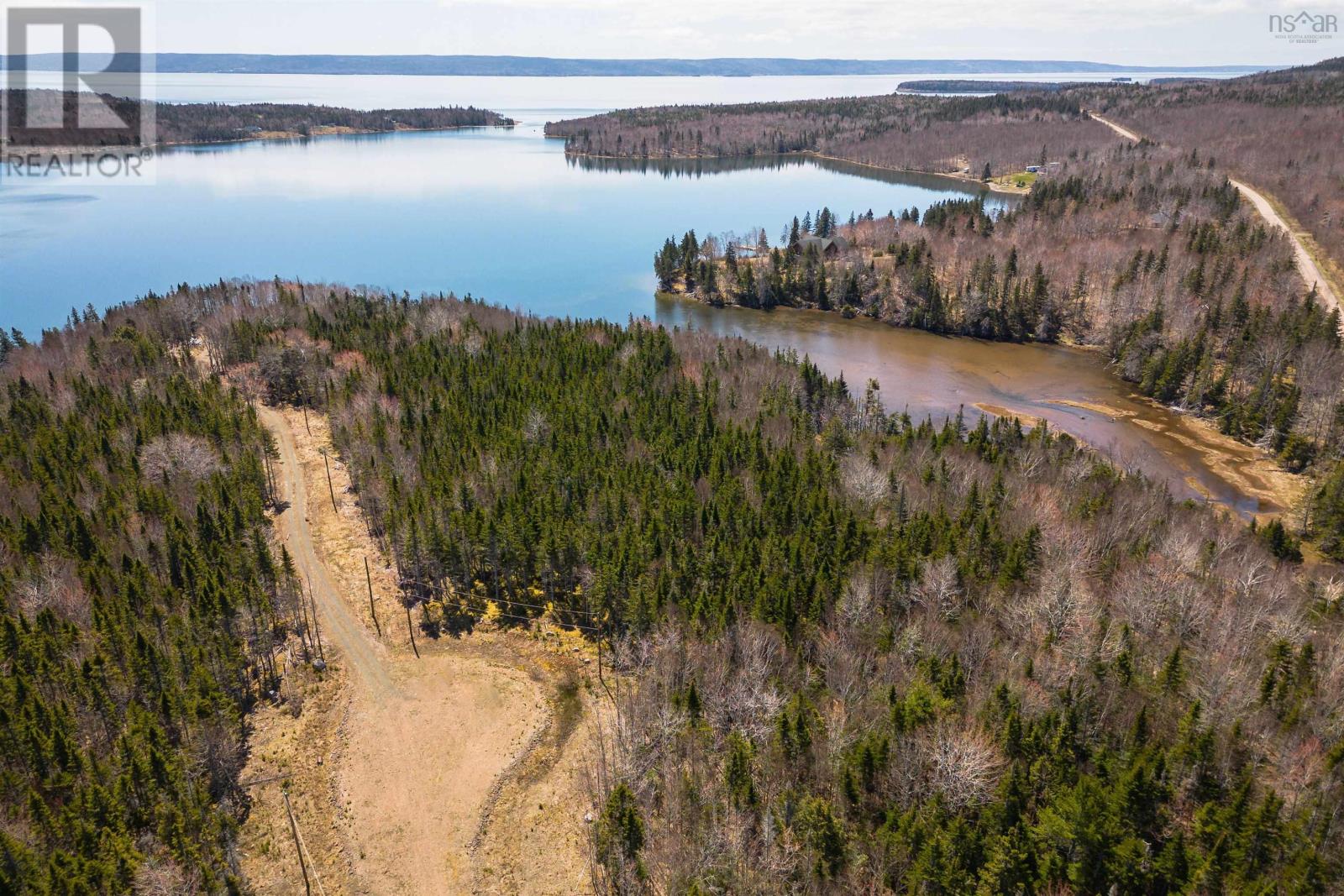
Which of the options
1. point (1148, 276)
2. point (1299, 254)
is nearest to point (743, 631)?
point (1148, 276)

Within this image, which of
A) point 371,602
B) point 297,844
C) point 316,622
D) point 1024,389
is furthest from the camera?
point 1024,389

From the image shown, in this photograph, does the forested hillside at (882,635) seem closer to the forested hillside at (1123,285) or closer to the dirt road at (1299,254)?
the forested hillside at (1123,285)

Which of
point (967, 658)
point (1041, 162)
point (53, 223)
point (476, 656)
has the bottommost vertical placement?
point (476, 656)

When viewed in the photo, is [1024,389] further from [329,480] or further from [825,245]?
[329,480]

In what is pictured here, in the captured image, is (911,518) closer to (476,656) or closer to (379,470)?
(476,656)

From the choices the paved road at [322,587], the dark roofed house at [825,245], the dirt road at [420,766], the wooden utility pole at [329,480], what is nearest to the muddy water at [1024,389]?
the dark roofed house at [825,245]

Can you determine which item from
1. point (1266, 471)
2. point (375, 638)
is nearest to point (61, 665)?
point (375, 638)
